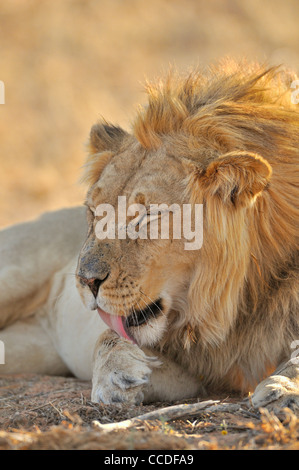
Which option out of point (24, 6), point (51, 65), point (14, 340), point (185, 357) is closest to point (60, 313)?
point (14, 340)

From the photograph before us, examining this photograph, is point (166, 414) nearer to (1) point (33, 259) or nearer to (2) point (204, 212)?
(2) point (204, 212)

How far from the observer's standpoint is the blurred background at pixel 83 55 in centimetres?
1183

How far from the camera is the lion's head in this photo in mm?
2965

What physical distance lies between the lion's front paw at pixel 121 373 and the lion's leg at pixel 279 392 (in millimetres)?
523

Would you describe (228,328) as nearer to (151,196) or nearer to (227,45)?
(151,196)

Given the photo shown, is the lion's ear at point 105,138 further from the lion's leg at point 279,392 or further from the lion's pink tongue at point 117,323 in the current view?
the lion's leg at point 279,392

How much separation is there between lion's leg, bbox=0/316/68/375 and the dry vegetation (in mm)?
247

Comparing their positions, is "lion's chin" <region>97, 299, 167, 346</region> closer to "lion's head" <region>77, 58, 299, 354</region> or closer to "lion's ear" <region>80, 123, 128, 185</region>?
"lion's head" <region>77, 58, 299, 354</region>

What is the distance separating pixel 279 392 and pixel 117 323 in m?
0.83

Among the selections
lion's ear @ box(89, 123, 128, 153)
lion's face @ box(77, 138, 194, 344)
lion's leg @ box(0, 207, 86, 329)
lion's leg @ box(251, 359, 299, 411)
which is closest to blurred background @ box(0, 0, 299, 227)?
lion's leg @ box(0, 207, 86, 329)

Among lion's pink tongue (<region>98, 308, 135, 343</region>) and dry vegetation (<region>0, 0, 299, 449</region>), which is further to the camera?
dry vegetation (<region>0, 0, 299, 449</region>)

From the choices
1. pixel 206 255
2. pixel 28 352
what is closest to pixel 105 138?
pixel 206 255

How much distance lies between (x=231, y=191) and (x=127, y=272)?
1.91ft

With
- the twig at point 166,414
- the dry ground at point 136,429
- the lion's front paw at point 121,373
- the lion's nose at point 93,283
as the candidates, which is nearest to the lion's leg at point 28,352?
the dry ground at point 136,429
